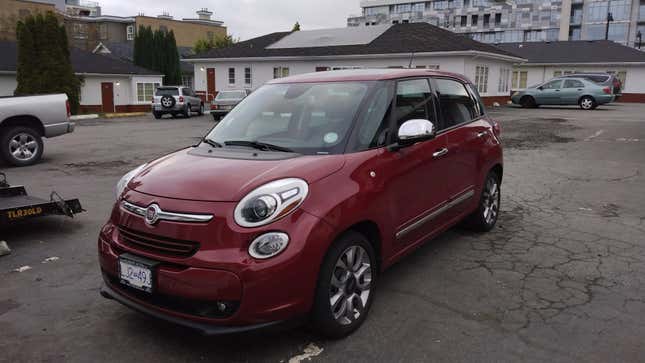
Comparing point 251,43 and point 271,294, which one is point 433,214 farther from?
point 251,43

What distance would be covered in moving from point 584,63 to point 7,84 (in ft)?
134

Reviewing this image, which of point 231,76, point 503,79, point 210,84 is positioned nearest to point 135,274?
point 503,79

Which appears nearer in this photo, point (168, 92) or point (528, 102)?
point (168, 92)

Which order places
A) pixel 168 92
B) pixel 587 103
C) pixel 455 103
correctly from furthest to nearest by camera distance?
1. pixel 168 92
2. pixel 587 103
3. pixel 455 103

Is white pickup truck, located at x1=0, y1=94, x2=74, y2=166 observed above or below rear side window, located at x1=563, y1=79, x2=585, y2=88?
below

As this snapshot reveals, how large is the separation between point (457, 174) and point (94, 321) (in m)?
3.27

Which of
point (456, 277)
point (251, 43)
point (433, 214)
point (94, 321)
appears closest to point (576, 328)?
point (456, 277)

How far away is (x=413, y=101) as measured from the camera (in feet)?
14.7

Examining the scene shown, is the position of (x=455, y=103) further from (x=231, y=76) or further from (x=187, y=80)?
(x=187, y=80)

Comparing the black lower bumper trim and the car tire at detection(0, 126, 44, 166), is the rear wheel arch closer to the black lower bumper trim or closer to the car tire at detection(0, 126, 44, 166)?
the car tire at detection(0, 126, 44, 166)

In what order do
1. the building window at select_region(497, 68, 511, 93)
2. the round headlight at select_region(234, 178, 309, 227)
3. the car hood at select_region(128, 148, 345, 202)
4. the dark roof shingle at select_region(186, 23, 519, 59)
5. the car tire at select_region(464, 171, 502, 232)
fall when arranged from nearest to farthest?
the round headlight at select_region(234, 178, 309, 227) < the car hood at select_region(128, 148, 345, 202) < the car tire at select_region(464, 171, 502, 232) < the dark roof shingle at select_region(186, 23, 519, 59) < the building window at select_region(497, 68, 511, 93)

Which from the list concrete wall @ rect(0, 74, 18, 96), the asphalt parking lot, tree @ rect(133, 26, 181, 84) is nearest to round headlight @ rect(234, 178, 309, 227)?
the asphalt parking lot

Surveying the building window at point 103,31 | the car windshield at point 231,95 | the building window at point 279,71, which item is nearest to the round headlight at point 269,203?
the car windshield at point 231,95

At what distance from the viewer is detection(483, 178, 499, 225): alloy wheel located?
576cm
